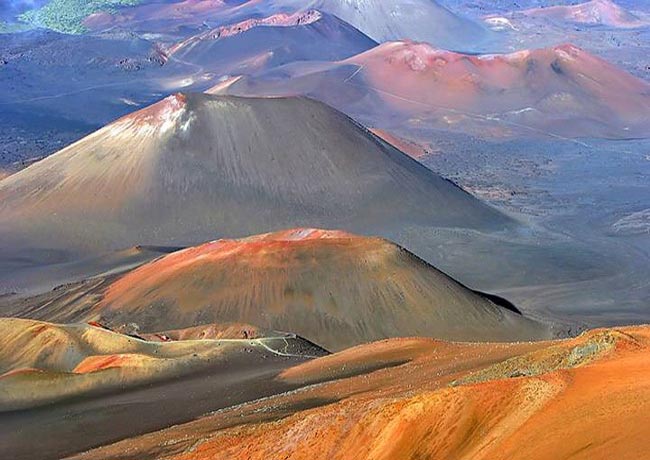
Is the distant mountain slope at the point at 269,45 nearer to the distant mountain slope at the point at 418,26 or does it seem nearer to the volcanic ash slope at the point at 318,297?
the distant mountain slope at the point at 418,26

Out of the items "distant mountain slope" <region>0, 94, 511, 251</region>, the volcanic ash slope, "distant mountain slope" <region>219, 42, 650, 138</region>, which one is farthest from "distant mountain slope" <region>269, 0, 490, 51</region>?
the volcanic ash slope

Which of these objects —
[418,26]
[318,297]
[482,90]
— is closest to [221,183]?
[318,297]

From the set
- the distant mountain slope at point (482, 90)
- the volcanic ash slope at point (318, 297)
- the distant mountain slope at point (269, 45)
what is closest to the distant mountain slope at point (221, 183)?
the volcanic ash slope at point (318, 297)

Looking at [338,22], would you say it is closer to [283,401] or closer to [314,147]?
[314,147]

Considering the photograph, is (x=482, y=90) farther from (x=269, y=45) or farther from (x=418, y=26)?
(x=418, y=26)

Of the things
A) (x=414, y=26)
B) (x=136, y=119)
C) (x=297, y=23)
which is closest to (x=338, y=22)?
(x=297, y=23)

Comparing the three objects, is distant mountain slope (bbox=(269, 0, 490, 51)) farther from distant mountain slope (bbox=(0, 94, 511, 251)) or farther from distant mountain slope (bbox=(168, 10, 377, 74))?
distant mountain slope (bbox=(0, 94, 511, 251))
